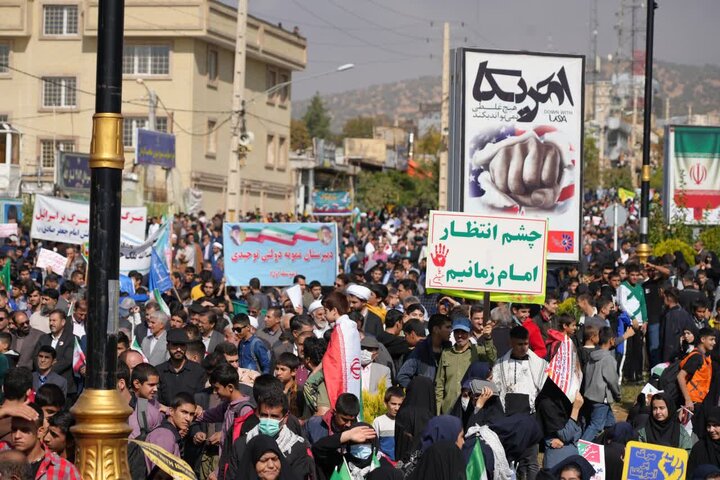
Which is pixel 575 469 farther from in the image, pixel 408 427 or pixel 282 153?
pixel 282 153

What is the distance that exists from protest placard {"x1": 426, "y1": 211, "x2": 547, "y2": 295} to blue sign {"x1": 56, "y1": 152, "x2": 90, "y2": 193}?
29711 millimetres

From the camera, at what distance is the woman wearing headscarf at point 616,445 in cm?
1069

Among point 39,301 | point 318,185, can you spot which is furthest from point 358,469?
point 318,185

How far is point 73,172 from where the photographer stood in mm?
43500

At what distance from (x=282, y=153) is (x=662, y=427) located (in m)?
59.3

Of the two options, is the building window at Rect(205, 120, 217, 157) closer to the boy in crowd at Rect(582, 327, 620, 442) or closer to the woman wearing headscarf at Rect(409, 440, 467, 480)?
the boy in crowd at Rect(582, 327, 620, 442)

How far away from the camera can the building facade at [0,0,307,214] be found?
58.9 m

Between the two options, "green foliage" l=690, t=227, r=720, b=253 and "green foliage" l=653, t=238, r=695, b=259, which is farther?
"green foliage" l=690, t=227, r=720, b=253

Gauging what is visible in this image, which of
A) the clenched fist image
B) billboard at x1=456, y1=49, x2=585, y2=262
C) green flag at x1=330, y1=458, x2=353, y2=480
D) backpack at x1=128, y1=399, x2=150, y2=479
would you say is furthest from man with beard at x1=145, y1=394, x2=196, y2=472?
the clenched fist image

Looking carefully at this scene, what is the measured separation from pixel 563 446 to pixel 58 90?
5264cm

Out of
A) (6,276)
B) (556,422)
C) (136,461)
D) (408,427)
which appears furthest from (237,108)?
(136,461)

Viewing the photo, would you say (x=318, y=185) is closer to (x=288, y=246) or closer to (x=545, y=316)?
(x=288, y=246)

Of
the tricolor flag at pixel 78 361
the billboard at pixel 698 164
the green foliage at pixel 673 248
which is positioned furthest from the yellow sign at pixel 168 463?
the billboard at pixel 698 164

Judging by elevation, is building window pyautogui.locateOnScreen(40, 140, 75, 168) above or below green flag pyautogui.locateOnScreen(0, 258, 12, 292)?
above
